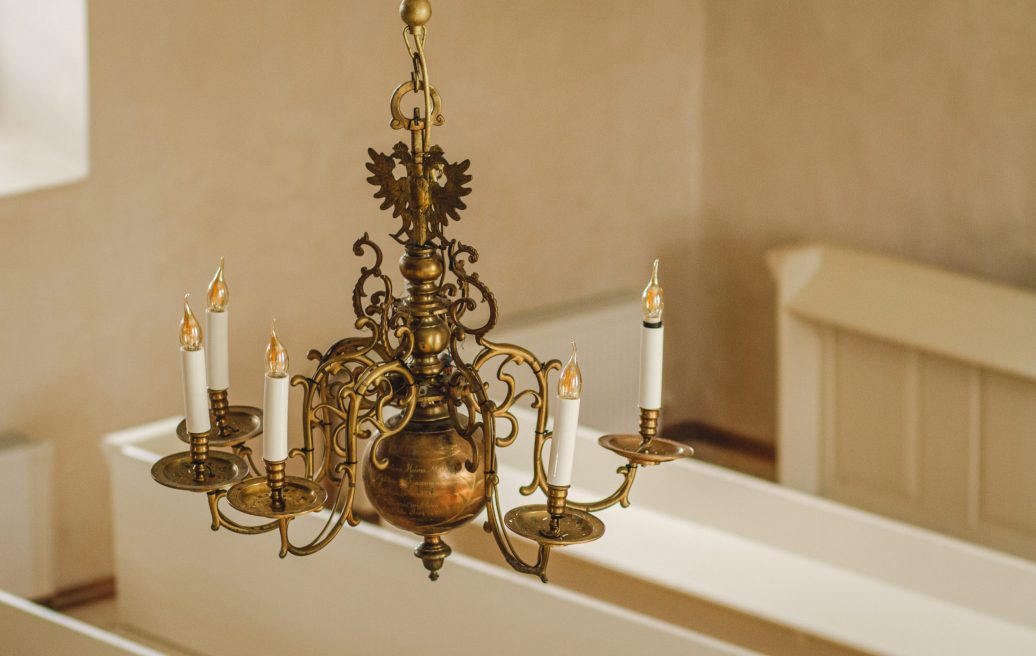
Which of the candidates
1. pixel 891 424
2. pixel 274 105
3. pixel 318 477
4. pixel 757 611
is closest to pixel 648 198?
pixel 891 424

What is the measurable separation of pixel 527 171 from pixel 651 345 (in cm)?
332

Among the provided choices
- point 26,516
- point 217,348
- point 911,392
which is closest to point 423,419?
point 217,348

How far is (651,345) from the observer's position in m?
1.72

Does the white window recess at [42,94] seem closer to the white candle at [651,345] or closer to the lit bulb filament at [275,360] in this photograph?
the lit bulb filament at [275,360]

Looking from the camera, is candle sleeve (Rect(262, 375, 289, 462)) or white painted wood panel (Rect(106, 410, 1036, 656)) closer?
candle sleeve (Rect(262, 375, 289, 462))

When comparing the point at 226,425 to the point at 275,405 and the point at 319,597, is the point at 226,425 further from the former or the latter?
the point at 319,597

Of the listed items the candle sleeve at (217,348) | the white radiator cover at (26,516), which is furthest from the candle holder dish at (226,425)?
the white radiator cover at (26,516)

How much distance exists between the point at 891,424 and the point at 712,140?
147 centimetres

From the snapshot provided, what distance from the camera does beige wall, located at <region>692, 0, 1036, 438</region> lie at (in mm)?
4617

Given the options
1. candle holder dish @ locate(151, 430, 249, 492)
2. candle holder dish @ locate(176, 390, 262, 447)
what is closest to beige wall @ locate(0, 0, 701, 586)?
candle holder dish @ locate(176, 390, 262, 447)

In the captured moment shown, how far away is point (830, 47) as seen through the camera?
5.06 m

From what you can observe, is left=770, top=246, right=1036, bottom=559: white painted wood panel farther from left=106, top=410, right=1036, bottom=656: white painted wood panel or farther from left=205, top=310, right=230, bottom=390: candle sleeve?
left=205, top=310, right=230, bottom=390: candle sleeve

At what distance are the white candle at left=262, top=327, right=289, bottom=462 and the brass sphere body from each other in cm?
16

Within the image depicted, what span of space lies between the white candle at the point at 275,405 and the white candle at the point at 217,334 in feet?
0.77
